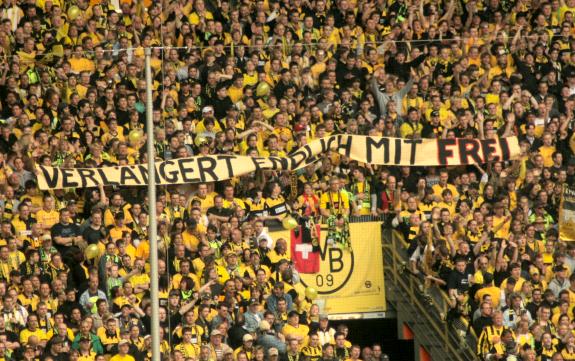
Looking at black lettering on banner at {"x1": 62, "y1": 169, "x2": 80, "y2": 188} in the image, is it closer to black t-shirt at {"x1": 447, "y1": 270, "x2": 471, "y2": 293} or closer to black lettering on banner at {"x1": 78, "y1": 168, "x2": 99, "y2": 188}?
black lettering on banner at {"x1": 78, "y1": 168, "x2": 99, "y2": 188}

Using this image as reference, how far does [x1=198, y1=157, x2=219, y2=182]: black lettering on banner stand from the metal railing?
2542 mm

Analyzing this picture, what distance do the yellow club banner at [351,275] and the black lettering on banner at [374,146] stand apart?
4.71 feet

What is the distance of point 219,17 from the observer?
26719 millimetres

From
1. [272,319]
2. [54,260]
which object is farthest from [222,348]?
[54,260]

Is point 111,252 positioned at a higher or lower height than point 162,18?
lower

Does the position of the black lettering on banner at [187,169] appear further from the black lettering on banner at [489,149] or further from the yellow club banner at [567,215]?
the yellow club banner at [567,215]

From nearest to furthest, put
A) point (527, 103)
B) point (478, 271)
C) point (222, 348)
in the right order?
1. point (222, 348)
2. point (478, 271)
3. point (527, 103)

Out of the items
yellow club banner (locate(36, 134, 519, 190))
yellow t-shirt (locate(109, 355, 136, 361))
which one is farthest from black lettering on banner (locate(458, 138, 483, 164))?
yellow t-shirt (locate(109, 355, 136, 361))

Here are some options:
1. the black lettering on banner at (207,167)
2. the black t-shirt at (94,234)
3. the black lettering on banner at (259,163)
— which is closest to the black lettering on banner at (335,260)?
the black lettering on banner at (259,163)

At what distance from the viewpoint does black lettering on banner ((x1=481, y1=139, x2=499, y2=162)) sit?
25.3 m

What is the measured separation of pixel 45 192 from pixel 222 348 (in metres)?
3.69

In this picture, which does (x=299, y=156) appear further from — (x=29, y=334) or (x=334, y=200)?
(x=29, y=334)

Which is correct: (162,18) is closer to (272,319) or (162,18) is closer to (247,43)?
(247,43)

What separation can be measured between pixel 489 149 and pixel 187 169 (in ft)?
14.9
